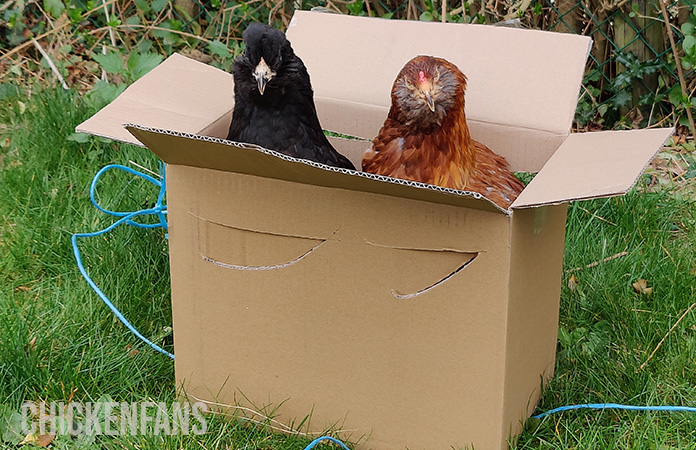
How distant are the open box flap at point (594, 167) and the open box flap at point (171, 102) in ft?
2.47

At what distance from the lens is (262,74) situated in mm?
1627

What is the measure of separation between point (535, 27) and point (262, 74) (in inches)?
66.8

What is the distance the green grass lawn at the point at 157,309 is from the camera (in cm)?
164

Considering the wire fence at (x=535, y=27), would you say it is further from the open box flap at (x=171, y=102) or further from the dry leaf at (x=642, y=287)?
the open box flap at (x=171, y=102)

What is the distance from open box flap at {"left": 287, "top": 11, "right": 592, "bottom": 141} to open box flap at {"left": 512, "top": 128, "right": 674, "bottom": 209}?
23 centimetres

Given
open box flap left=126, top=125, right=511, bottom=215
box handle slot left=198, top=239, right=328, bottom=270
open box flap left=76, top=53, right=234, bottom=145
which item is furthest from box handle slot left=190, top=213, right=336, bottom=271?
open box flap left=76, top=53, right=234, bottom=145

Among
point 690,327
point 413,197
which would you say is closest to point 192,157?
point 413,197

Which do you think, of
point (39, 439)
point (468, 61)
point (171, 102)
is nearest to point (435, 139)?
point (468, 61)

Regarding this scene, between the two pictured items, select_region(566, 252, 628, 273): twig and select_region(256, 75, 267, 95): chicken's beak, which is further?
select_region(566, 252, 628, 273): twig

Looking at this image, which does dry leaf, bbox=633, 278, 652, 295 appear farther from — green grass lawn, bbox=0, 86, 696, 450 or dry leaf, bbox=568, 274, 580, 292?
dry leaf, bbox=568, 274, 580, 292

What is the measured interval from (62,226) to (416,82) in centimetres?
113

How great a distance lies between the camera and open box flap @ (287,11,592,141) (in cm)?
169

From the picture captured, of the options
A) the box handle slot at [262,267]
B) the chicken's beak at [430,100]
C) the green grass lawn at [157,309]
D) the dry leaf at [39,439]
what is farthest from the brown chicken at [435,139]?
the dry leaf at [39,439]

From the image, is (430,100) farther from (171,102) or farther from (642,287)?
(642,287)
